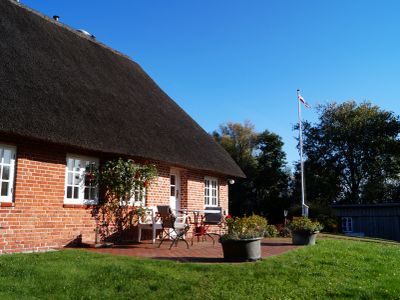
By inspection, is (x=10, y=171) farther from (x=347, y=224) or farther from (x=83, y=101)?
(x=347, y=224)

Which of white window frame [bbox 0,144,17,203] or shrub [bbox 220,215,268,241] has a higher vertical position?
white window frame [bbox 0,144,17,203]

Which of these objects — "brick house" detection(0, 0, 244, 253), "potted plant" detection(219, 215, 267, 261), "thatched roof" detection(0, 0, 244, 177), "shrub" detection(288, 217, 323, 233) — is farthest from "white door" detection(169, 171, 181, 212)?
"potted plant" detection(219, 215, 267, 261)

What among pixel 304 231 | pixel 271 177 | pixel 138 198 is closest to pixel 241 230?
pixel 304 231

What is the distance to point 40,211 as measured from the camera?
30.6 feet

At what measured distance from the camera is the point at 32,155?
927cm

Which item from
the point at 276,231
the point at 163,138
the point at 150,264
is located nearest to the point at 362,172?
the point at 276,231

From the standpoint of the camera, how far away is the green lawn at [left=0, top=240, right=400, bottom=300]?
19.0ft

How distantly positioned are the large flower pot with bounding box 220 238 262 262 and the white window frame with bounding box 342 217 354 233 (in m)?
22.9

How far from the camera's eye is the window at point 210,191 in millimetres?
16328

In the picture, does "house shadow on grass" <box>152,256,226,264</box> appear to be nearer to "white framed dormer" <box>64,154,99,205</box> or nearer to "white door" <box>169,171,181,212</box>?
"white framed dormer" <box>64,154,99,205</box>

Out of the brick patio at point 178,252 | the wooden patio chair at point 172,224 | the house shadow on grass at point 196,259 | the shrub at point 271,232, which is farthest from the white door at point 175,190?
the house shadow on grass at point 196,259

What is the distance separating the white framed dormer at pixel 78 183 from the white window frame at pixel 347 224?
22.4 meters

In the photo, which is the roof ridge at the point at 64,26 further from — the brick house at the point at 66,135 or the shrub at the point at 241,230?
the shrub at the point at 241,230

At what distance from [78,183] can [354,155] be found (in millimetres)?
33754
